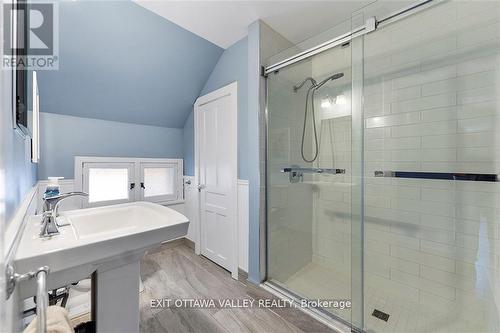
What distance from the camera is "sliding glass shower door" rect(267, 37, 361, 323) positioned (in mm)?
1979

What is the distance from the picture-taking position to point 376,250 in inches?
71.2

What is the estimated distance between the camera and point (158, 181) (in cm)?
285

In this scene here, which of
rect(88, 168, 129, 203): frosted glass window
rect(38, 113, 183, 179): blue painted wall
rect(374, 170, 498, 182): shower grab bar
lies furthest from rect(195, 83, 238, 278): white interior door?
rect(374, 170, 498, 182): shower grab bar

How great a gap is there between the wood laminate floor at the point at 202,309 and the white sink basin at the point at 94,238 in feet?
2.58

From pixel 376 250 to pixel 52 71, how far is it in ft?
10.8

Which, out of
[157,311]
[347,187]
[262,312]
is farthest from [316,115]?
[157,311]

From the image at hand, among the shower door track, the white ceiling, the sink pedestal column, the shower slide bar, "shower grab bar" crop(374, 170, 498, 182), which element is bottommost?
the sink pedestal column

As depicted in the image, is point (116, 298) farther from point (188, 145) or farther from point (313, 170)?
point (188, 145)

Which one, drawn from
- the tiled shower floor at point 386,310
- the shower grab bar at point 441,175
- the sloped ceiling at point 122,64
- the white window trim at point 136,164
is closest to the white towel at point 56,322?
the tiled shower floor at point 386,310

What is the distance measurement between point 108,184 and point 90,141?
0.53m

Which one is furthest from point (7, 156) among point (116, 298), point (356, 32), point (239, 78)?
point (356, 32)

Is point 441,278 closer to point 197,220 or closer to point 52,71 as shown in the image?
point 197,220

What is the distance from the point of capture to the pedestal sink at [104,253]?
2.45 ft

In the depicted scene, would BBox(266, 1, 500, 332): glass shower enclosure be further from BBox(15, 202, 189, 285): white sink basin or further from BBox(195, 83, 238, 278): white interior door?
BBox(15, 202, 189, 285): white sink basin
